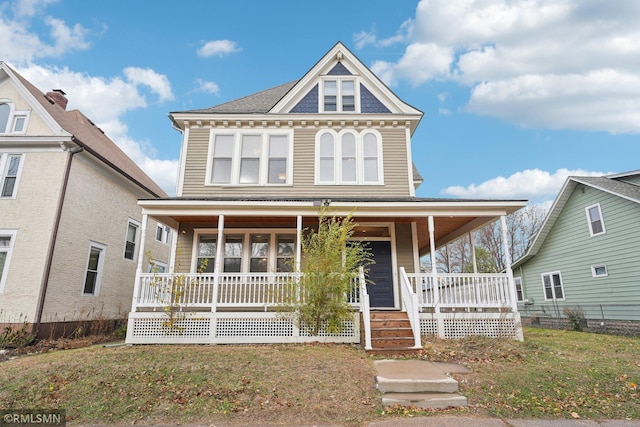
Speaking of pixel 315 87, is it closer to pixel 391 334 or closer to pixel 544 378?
pixel 391 334

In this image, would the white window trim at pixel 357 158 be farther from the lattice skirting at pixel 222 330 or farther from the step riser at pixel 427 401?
the step riser at pixel 427 401

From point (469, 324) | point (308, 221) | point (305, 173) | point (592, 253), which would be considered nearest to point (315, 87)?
point (305, 173)

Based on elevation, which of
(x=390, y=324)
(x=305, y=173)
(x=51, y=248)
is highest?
(x=305, y=173)

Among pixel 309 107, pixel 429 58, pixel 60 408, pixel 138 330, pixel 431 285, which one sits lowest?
pixel 60 408

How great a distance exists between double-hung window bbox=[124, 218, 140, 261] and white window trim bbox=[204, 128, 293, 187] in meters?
6.01

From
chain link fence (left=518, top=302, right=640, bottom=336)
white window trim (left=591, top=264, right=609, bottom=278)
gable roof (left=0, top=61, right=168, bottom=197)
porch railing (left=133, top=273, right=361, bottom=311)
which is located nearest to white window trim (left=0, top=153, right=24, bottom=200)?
gable roof (left=0, top=61, right=168, bottom=197)

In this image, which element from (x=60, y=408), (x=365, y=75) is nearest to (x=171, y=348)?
(x=60, y=408)

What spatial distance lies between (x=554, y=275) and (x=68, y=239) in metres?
19.6

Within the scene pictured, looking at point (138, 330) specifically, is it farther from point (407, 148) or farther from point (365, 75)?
point (365, 75)

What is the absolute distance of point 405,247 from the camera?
413 inches

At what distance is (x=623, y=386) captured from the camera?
5.07m

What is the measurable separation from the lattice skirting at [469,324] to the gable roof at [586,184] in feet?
22.5

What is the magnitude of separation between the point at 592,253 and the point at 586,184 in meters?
2.71

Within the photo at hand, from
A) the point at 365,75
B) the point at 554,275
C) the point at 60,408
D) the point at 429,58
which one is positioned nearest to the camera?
the point at 60,408
